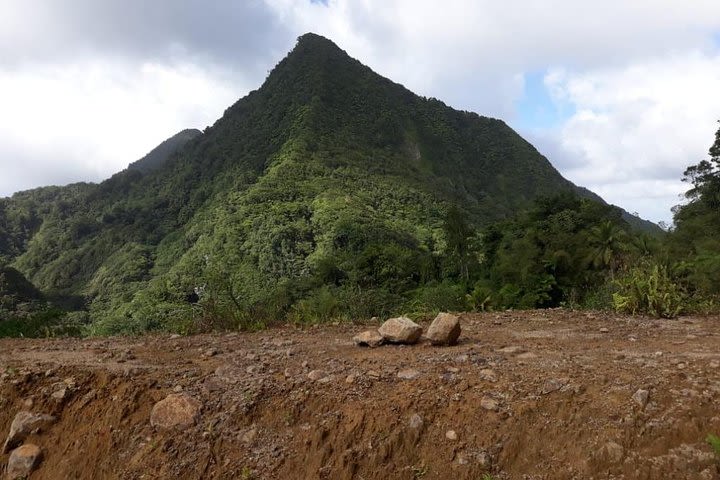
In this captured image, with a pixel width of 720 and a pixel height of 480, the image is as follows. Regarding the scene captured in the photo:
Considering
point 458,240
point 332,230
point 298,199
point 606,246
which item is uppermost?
point 298,199

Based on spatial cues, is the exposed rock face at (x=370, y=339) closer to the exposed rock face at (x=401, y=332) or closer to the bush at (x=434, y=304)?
the exposed rock face at (x=401, y=332)

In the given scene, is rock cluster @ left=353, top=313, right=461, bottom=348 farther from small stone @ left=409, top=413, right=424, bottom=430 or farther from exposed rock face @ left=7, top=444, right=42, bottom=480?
exposed rock face @ left=7, top=444, right=42, bottom=480

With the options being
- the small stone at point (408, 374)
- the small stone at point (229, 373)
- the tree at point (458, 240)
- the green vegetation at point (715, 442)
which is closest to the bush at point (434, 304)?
the small stone at point (408, 374)

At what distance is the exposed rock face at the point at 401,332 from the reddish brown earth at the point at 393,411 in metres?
0.12

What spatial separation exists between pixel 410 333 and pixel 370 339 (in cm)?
48

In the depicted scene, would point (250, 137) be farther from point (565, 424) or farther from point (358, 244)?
point (565, 424)

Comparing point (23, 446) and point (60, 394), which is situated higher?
point (60, 394)

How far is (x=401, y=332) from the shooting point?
564 centimetres

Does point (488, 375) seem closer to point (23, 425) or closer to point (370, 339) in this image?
point (370, 339)

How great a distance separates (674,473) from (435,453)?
166cm

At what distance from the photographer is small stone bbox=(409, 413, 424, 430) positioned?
4.04m

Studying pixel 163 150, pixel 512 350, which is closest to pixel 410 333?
pixel 512 350

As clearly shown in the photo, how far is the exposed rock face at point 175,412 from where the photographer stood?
14.4 feet

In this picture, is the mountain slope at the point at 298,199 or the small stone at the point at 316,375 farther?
the mountain slope at the point at 298,199
